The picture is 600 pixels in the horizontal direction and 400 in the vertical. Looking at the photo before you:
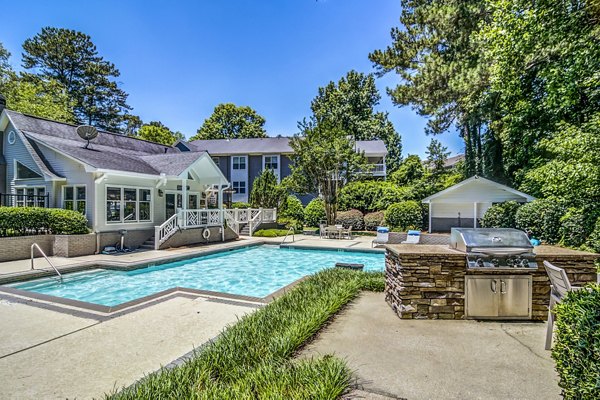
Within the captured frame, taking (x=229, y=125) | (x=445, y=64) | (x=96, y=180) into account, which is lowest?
(x=96, y=180)

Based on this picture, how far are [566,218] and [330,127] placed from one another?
48.1ft

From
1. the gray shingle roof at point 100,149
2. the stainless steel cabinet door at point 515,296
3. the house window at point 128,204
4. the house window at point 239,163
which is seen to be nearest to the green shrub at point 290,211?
the gray shingle roof at point 100,149

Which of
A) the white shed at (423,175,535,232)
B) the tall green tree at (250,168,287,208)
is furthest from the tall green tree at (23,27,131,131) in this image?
the white shed at (423,175,535,232)

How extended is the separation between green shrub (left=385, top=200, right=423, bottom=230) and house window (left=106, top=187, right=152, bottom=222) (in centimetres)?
1509

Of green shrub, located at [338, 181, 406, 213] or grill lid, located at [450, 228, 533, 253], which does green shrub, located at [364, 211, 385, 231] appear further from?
grill lid, located at [450, 228, 533, 253]

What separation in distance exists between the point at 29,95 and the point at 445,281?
117 ft

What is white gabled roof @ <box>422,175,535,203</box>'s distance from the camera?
1920cm

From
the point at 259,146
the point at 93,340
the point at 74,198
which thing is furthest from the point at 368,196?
the point at 93,340

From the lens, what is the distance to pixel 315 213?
24.0 meters

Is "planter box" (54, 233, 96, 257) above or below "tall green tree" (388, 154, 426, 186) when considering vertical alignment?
below

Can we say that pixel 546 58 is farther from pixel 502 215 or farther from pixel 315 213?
pixel 315 213

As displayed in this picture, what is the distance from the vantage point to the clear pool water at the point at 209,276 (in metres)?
8.52

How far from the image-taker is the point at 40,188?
48.2ft

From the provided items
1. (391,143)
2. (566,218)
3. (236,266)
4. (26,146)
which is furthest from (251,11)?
(391,143)
